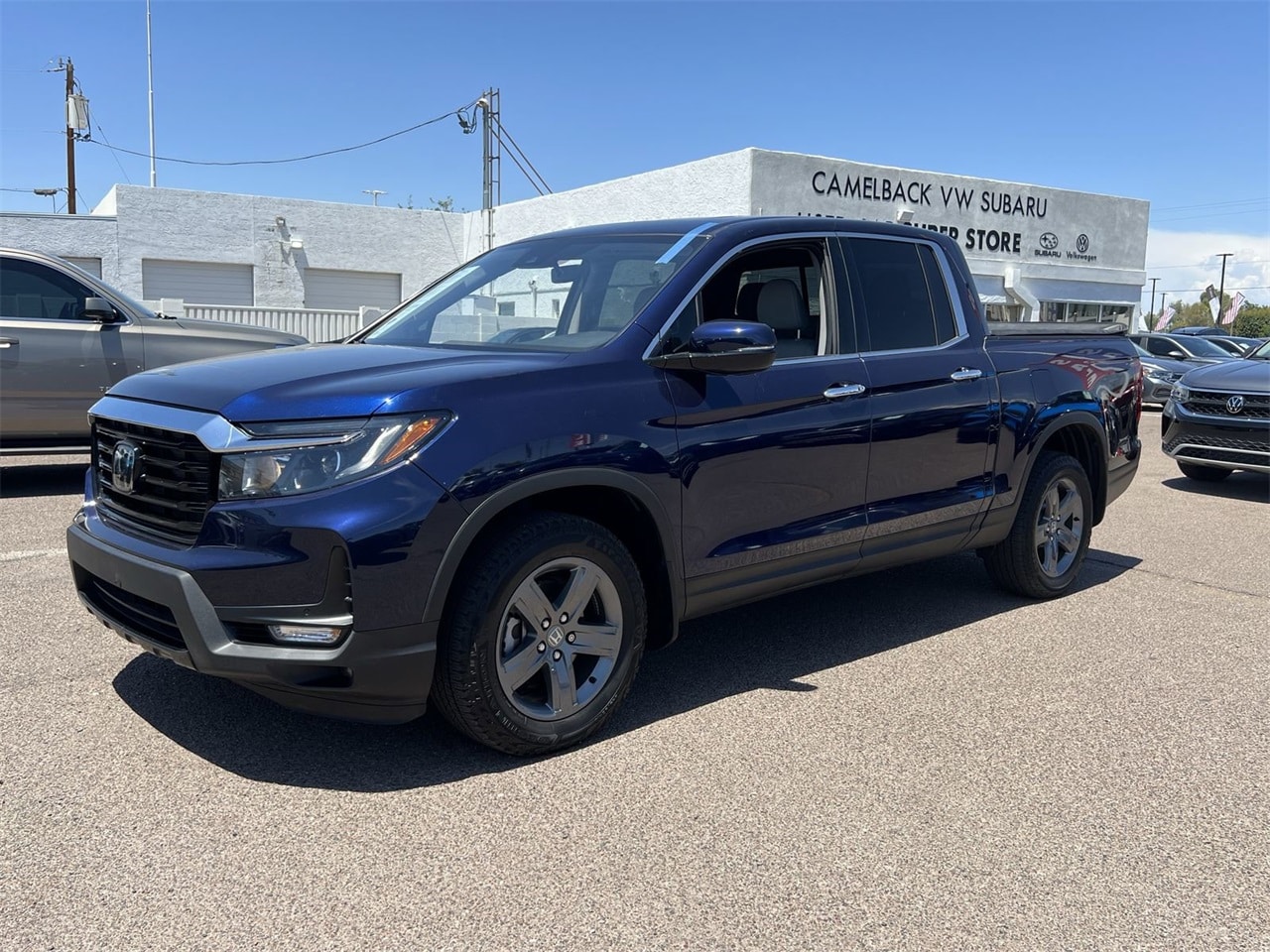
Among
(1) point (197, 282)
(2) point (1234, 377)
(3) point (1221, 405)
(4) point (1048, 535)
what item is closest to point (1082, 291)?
(2) point (1234, 377)

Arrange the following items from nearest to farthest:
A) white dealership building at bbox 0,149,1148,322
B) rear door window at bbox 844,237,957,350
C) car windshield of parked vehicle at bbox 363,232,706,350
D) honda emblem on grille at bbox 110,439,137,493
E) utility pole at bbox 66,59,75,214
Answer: honda emblem on grille at bbox 110,439,137,493
car windshield of parked vehicle at bbox 363,232,706,350
rear door window at bbox 844,237,957,350
white dealership building at bbox 0,149,1148,322
utility pole at bbox 66,59,75,214

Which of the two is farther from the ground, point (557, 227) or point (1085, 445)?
point (557, 227)

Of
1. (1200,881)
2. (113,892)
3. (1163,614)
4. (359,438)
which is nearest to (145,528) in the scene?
(359,438)

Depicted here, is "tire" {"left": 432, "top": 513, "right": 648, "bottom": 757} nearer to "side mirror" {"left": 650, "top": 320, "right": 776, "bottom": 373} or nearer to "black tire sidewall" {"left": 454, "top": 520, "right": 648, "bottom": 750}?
"black tire sidewall" {"left": 454, "top": 520, "right": 648, "bottom": 750}

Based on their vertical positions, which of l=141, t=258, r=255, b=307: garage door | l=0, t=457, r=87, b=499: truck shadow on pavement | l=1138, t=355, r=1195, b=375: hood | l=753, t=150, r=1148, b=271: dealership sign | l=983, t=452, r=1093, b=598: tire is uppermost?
l=753, t=150, r=1148, b=271: dealership sign

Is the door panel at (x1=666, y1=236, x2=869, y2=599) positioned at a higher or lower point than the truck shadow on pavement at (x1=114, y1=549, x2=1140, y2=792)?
higher

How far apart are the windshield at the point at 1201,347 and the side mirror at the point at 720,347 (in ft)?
60.9

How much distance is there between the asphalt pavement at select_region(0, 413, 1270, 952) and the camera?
9.02 ft

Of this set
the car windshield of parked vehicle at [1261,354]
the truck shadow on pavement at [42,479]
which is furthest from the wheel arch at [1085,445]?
the truck shadow on pavement at [42,479]

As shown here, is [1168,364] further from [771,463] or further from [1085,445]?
[771,463]

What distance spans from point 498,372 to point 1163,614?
410cm

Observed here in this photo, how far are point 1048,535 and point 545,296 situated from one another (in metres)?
3.22

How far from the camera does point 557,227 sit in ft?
87.5

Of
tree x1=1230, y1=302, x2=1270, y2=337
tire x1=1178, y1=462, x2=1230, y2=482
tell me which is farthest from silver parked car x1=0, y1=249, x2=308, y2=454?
tree x1=1230, y1=302, x2=1270, y2=337
